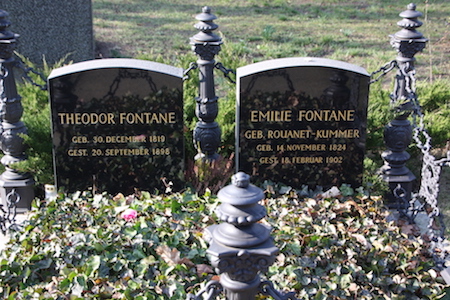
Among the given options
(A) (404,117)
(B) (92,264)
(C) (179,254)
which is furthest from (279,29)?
(B) (92,264)

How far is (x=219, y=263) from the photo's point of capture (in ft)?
8.07

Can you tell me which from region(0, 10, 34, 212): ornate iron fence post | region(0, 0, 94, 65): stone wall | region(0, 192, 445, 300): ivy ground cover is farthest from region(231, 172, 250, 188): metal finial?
region(0, 0, 94, 65): stone wall

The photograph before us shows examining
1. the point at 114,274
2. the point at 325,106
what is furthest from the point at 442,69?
the point at 114,274

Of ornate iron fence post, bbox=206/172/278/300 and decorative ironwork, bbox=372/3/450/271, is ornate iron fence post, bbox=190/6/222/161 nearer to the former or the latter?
decorative ironwork, bbox=372/3/450/271

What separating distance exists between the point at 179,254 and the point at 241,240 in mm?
1226

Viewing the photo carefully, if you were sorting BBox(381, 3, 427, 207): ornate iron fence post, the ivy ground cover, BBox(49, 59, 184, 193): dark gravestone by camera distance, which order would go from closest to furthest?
the ivy ground cover, BBox(49, 59, 184, 193): dark gravestone, BBox(381, 3, 427, 207): ornate iron fence post

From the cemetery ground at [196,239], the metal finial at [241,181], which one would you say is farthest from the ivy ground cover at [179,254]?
the metal finial at [241,181]

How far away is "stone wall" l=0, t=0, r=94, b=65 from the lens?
350 inches

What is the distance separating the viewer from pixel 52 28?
9.24m

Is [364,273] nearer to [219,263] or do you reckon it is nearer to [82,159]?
[219,263]

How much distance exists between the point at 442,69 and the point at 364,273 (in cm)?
738

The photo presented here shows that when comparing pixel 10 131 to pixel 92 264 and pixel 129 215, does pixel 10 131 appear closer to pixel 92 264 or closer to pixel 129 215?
pixel 129 215

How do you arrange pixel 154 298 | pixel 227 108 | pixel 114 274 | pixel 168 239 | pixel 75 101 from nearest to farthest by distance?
1. pixel 154 298
2. pixel 114 274
3. pixel 168 239
4. pixel 75 101
5. pixel 227 108

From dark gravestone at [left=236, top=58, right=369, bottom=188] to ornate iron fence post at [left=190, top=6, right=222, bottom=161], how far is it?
1.05 feet
